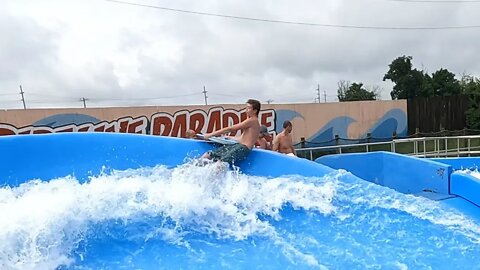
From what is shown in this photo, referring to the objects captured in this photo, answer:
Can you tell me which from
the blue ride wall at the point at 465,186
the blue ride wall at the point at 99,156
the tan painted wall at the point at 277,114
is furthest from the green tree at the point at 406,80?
the blue ride wall at the point at 99,156

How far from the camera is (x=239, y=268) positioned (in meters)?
3.13

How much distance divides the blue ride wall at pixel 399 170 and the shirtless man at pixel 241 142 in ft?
6.53

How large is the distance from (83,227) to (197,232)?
90cm

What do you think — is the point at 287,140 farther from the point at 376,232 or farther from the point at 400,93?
the point at 400,93

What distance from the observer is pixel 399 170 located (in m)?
6.22

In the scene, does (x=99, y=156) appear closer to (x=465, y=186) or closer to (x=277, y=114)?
(x=465, y=186)

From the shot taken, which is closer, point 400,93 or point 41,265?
point 41,265

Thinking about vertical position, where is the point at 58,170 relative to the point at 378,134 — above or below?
above

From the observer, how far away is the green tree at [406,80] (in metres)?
32.4

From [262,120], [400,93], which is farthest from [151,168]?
[400,93]

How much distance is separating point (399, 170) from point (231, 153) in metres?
2.61

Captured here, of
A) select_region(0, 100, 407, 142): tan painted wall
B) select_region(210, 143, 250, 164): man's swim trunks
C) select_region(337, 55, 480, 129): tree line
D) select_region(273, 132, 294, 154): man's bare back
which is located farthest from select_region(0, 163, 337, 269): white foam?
select_region(337, 55, 480, 129): tree line

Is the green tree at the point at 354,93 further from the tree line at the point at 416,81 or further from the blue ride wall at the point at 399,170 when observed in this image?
the blue ride wall at the point at 399,170

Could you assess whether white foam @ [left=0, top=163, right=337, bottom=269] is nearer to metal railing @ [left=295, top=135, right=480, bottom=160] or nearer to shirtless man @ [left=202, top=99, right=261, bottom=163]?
shirtless man @ [left=202, top=99, right=261, bottom=163]
